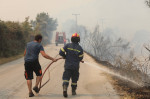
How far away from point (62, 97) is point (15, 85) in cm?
242

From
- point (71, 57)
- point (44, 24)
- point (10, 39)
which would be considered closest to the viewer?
point (71, 57)

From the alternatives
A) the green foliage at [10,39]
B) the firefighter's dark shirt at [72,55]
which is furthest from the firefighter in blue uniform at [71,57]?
the green foliage at [10,39]

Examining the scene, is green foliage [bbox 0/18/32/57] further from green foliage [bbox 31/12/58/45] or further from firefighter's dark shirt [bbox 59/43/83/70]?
green foliage [bbox 31/12/58/45]

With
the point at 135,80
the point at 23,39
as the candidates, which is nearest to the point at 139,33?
the point at 23,39

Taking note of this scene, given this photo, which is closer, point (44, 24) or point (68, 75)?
point (68, 75)

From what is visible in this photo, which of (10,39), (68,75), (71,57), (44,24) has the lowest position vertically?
(68,75)

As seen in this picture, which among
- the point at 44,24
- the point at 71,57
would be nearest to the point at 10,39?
the point at 71,57

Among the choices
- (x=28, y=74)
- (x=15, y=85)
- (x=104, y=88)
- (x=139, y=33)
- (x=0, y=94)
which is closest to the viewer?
(x=28, y=74)

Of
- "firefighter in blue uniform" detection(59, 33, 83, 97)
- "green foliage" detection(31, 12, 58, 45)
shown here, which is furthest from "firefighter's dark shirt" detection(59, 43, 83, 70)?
"green foliage" detection(31, 12, 58, 45)

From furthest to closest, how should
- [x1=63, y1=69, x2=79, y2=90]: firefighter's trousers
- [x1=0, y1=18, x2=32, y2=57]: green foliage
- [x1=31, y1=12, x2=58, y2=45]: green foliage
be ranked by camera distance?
[x1=31, y1=12, x2=58, y2=45]: green foliage → [x1=0, y1=18, x2=32, y2=57]: green foliage → [x1=63, y1=69, x2=79, y2=90]: firefighter's trousers

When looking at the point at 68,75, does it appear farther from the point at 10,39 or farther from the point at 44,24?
the point at 44,24

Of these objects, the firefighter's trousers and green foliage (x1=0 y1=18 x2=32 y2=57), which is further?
green foliage (x1=0 y1=18 x2=32 y2=57)

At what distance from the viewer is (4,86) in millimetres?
7914

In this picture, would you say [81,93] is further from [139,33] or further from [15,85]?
[139,33]
